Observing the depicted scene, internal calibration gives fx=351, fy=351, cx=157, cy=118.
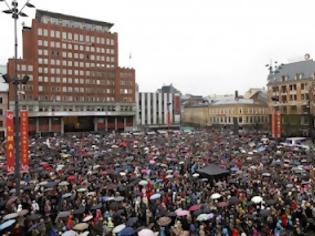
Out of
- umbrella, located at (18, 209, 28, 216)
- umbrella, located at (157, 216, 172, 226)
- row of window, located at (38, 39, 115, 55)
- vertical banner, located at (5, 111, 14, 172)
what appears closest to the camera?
umbrella, located at (157, 216, 172, 226)

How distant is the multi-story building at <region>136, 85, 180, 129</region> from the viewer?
120 m

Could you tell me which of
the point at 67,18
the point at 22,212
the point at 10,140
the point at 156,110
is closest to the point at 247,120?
the point at 156,110

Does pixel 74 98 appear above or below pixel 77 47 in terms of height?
below

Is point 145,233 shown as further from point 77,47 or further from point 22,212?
point 77,47

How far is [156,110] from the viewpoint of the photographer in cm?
12325

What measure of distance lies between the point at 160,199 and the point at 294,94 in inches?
2418

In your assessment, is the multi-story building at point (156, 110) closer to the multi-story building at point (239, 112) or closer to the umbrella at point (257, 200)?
the multi-story building at point (239, 112)

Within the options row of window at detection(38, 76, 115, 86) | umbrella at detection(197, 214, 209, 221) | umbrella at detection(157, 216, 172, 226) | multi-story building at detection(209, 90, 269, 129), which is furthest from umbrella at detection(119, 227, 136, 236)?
multi-story building at detection(209, 90, 269, 129)

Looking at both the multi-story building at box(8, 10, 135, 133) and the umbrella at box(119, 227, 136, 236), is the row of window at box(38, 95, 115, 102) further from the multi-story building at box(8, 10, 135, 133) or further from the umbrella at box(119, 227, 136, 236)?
the umbrella at box(119, 227, 136, 236)

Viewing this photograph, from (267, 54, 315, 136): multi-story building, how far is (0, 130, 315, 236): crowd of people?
3520 centimetres

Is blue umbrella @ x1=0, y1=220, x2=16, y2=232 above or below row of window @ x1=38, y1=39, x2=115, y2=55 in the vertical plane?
below

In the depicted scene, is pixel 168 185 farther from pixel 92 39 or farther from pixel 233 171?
pixel 92 39

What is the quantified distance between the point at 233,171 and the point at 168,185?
638cm

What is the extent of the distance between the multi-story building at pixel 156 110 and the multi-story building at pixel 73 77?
22.9 metres
